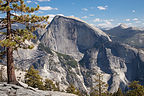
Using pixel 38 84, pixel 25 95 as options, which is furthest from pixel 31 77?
pixel 25 95

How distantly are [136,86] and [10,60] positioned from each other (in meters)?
43.5

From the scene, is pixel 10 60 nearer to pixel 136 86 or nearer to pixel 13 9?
pixel 13 9

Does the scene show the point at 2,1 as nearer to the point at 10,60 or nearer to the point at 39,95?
the point at 10,60

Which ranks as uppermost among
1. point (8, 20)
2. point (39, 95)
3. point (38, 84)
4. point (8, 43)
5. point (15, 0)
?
point (15, 0)

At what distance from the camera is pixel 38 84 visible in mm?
58312

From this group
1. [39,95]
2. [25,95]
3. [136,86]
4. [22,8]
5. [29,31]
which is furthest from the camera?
[136,86]

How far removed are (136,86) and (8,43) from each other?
4535 centimetres

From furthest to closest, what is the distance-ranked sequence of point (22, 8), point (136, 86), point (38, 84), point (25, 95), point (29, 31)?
point (38, 84) → point (136, 86) → point (29, 31) → point (22, 8) → point (25, 95)

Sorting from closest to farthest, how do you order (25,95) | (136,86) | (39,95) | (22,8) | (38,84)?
(25,95)
(39,95)
(22,8)
(136,86)
(38,84)

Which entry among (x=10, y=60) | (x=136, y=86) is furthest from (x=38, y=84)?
(x=10, y=60)

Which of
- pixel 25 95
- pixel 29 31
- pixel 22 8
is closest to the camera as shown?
pixel 25 95

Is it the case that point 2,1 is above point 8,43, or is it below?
above

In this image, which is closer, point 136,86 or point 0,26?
point 0,26

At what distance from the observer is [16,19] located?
19.7 meters
